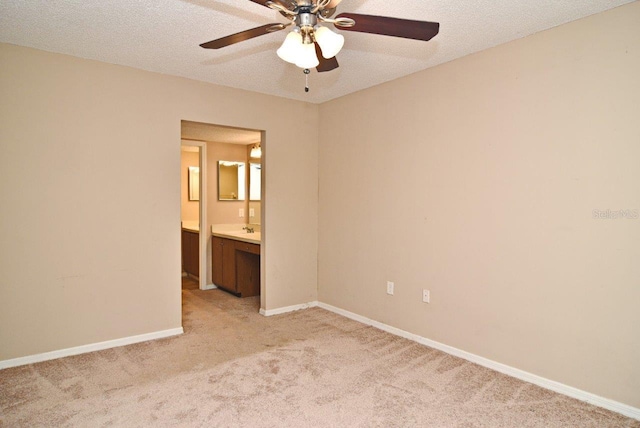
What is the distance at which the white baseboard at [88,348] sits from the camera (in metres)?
2.87

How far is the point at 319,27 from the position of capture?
72.6 inches

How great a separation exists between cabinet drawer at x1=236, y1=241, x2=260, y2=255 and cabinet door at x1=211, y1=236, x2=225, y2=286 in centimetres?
44

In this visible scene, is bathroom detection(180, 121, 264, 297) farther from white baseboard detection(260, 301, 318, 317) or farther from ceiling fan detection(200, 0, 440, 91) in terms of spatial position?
ceiling fan detection(200, 0, 440, 91)

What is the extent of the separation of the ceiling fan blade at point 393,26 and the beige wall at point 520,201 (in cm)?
126

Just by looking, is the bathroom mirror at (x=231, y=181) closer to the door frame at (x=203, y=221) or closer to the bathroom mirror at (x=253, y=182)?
the bathroom mirror at (x=253, y=182)

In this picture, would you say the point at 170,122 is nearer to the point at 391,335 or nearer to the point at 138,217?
the point at 138,217

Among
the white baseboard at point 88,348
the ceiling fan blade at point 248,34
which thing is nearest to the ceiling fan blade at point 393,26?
the ceiling fan blade at point 248,34

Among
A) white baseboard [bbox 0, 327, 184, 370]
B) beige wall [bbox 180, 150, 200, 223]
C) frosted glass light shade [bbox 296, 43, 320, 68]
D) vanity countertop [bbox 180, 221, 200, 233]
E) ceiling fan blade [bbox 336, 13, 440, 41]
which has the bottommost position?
white baseboard [bbox 0, 327, 184, 370]

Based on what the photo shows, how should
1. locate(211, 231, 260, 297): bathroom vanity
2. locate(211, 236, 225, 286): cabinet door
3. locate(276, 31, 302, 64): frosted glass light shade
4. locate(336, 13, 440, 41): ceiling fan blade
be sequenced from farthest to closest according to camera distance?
locate(211, 236, 225, 286): cabinet door → locate(211, 231, 260, 297): bathroom vanity → locate(276, 31, 302, 64): frosted glass light shade → locate(336, 13, 440, 41): ceiling fan blade

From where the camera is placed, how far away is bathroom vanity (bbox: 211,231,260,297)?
4945 millimetres

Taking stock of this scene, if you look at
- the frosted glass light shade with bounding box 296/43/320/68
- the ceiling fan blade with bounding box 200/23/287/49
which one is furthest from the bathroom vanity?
the frosted glass light shade with bounding box 296/43/320/68

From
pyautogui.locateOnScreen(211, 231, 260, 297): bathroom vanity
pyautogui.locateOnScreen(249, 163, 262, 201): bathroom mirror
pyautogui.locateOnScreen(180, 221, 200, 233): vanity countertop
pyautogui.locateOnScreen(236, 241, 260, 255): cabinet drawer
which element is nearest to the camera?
pyautogui.locateOnScreen(236, 241, 260, 255): cabinet drawer

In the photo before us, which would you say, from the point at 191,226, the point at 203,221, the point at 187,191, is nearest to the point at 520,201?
the point at 203,221

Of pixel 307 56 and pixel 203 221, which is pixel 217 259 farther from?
pixel 307 56
